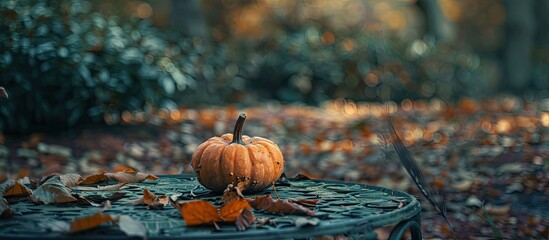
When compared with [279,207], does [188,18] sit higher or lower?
higher

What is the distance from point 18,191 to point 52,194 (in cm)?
20

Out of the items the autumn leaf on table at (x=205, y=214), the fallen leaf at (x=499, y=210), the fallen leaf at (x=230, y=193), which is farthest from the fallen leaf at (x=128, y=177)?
the fallen leaf at (x=499, y=210)

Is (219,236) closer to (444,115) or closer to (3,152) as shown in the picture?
(3,152)

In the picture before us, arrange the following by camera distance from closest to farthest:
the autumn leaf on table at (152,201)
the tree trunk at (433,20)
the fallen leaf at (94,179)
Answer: the autumn leaf on table at (152,201) → the fallen leaf at (94,179) → the tree trunk at (433,20)

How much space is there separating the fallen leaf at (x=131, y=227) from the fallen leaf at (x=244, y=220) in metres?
0.26

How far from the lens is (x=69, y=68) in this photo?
21.9ft

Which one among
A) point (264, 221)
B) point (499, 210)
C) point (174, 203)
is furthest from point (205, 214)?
point (499, 210)

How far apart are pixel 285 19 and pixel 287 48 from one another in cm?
260

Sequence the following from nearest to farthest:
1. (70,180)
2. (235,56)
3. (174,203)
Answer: (174,203) → (70,180) → (235,56)

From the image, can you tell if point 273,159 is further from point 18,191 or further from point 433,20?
point 433,20

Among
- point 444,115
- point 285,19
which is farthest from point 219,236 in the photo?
point 285,19

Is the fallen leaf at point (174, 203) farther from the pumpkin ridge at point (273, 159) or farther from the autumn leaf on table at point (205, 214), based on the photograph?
the pumpkin ridge at point (273, 159)

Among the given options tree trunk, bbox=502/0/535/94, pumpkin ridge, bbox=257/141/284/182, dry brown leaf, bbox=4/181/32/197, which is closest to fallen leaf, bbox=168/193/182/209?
pumpkin ridge, bbox=257/141/284/182

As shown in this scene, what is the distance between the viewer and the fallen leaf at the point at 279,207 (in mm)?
2373
